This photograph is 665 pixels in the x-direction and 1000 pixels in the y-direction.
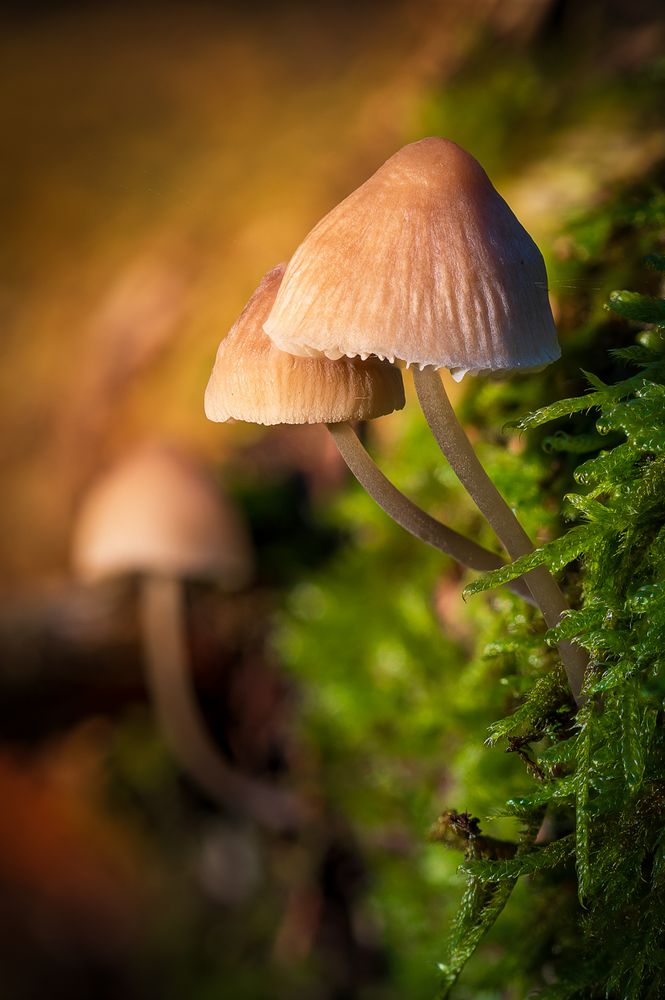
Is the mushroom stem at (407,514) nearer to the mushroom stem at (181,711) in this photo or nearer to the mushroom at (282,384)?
the mushroom at (282,384)

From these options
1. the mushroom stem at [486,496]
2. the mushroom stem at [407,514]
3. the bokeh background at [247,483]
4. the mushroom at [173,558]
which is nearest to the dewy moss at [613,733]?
the mushroom stem at [486,496]

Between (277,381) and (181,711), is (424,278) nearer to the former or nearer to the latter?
(277,381)

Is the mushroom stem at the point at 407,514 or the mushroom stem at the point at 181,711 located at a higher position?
the mushroom stem at the point at 181,711

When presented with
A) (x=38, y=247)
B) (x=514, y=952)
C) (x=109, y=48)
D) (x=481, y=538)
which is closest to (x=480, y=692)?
(x=481, y=538)

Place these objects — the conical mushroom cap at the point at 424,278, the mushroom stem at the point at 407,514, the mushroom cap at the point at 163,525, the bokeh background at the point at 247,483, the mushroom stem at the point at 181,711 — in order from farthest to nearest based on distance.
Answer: the mushroom stem at the point at 181,711 → the mushroom cap at the point at 163,525 → the bokeh background at the point at 247,483 → the mushroom stem at the point at 407,514 → the conical mushroom cap at the point at 424,278

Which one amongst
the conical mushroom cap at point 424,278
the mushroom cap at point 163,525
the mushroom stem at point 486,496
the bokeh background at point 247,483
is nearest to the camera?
the conical mushroom cap at point 424,278

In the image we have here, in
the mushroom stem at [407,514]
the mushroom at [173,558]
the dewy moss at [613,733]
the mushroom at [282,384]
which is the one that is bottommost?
the dewy moss at [613,733]

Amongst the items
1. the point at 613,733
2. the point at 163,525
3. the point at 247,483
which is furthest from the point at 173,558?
the point at 613,733

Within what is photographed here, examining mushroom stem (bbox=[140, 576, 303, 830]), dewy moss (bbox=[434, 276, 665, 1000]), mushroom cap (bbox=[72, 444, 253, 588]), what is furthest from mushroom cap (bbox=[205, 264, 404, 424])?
mushroom stem (bbox=[140, 576, 303, 830])
